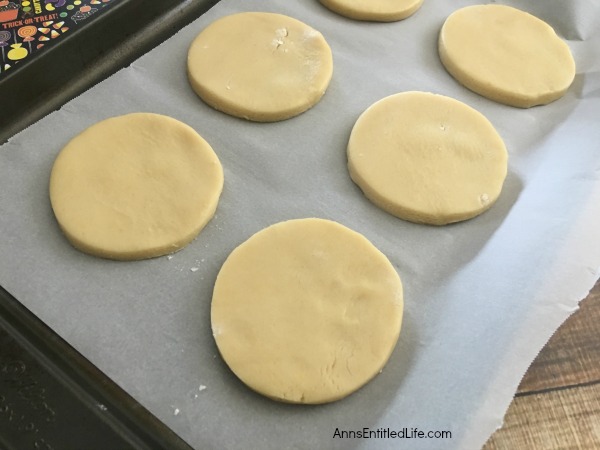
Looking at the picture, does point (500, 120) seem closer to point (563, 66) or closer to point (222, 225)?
point (563, 66)

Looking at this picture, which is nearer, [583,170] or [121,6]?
[583,170]

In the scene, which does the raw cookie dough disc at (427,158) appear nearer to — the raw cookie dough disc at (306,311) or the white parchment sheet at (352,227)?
the white parchment sheet at (352,227)

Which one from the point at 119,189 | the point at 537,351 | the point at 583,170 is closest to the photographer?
the point at 537,351

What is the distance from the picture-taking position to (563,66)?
1416mm

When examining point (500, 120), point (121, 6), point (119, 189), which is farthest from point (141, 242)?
point (500, 120)

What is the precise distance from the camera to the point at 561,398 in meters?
1.03

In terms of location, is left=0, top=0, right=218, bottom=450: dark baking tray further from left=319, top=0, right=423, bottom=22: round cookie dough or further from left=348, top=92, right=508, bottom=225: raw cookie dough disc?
left=319, top=0, right=423, bottom=22: round cookie dough

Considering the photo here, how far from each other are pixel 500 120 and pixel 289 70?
1.55 ft

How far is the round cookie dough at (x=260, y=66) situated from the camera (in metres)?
1.26

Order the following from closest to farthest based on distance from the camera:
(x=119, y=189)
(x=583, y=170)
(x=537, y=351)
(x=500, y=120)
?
1. (x=537, y=351)
2. (x=119, y=189)
3. (x=583, y=170)
4. (x=500, y=120)

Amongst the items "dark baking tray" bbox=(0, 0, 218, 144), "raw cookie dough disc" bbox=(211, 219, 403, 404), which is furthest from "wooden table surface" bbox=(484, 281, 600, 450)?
"dark baking tray" bbox=(0, 0, 218, 144)

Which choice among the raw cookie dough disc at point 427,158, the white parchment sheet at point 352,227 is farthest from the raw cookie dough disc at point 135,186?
the raw cookie dough disc at point 427,158

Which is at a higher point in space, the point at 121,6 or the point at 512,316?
the point at 121,6

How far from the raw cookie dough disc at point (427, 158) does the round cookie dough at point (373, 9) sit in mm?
275
